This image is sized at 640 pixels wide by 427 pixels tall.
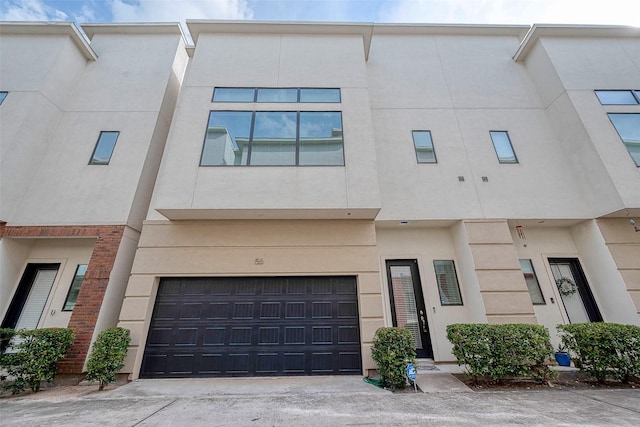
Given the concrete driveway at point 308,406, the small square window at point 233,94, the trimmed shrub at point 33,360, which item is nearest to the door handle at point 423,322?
the concrete driveway at point 308,406

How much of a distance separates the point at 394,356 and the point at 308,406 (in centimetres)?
175

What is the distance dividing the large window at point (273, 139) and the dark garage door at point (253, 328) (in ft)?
9.51

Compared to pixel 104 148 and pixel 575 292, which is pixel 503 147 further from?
pixel 104 148

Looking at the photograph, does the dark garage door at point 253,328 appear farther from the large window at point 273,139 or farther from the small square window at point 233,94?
the small square window at point 233,94

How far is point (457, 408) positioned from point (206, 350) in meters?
4.93

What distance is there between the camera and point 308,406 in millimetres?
3957

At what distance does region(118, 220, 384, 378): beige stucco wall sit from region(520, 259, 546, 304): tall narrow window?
164 inches

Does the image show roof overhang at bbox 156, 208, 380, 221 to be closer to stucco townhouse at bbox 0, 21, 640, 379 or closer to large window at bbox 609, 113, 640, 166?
stucco townhouse at bbox 0, 21, 640, 379

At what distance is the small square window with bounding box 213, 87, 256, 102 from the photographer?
7170mm

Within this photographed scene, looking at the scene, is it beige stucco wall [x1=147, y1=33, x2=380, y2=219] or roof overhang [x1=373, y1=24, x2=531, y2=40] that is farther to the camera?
roof overhang [x1=373, y1=24, x2=531, y2=40]

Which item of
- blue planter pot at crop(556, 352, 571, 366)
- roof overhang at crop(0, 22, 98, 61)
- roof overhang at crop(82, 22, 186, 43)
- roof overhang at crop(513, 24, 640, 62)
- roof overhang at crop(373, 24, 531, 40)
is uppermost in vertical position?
roof overhang at crop(373, 24, 531, 40)

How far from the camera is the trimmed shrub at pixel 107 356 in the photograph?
4961mm

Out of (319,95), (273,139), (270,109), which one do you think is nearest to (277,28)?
(319,95)

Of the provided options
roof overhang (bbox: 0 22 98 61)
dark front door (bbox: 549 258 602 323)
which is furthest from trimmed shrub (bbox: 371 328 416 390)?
roof overhang (bbox: 0 22 98 61)
